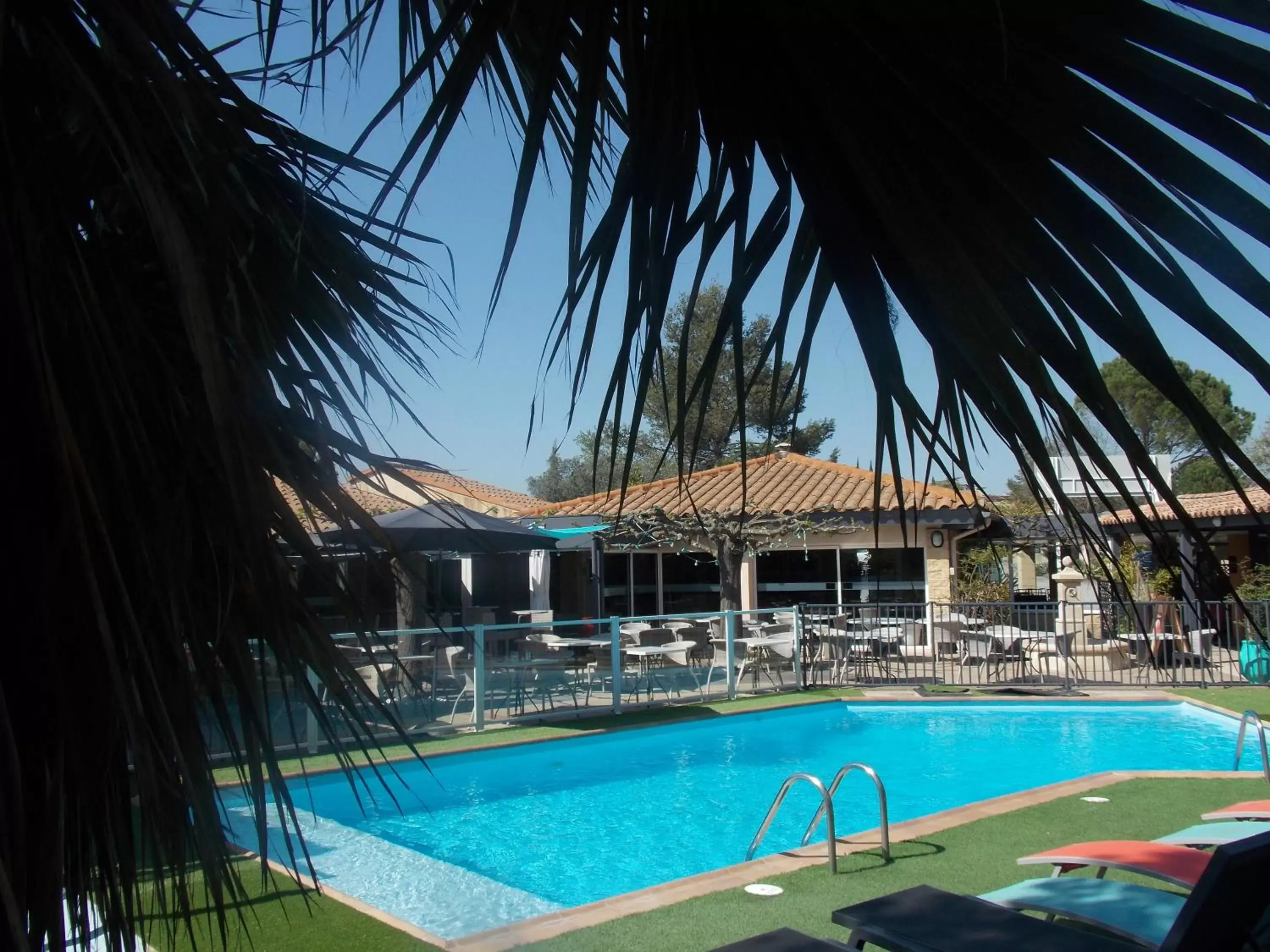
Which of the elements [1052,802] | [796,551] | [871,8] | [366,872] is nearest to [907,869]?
[1052,802]

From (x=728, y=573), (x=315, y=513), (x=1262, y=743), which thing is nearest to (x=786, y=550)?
(x=728, y=573)

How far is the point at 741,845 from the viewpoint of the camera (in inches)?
357

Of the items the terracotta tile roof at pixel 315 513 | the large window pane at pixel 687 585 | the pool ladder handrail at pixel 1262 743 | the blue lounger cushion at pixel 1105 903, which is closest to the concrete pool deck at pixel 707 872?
the pool ladder handrail at pixel 1262 743

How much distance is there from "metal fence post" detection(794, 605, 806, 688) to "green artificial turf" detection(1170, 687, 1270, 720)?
499cm

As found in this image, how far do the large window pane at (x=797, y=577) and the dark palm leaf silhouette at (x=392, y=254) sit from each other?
66.5 ft

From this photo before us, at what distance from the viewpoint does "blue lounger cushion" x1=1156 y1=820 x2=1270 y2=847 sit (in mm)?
5730

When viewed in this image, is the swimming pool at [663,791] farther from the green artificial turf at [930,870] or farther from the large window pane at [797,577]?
the large window pane at [797,577]

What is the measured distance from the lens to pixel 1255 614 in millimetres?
12820

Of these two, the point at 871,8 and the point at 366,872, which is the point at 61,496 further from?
the point at 366,872

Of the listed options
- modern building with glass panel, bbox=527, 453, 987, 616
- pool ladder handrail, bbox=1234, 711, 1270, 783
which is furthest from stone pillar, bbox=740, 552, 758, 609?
pool ladder handrail, bbox=1234, 711, 1270, 783

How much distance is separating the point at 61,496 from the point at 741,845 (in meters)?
8.77

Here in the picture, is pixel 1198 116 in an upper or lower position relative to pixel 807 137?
lower

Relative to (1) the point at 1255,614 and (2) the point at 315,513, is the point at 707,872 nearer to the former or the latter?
(2) the point at 315,513

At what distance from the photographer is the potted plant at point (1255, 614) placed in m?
13.3
